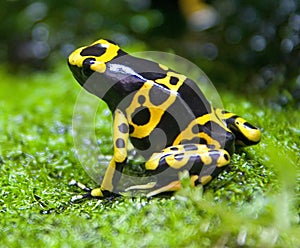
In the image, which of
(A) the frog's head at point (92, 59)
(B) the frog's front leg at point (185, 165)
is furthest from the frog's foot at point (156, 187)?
(A) the frog's head at point (92, 59)

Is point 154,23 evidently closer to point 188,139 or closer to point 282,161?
point 188,139

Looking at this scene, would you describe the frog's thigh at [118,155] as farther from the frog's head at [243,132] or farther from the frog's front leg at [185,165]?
the frog's head at [243,132]

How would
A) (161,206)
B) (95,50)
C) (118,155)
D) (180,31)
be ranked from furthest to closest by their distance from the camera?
(180,31) < (95,50) < (118,155) < (161,206)

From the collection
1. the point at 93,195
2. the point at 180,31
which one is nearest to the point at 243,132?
the point at 93,195

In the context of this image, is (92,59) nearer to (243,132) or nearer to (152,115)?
(152,115)

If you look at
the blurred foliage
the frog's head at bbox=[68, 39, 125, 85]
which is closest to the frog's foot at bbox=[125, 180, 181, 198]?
the frog's head at bbox=[68, 39, 125, 85]

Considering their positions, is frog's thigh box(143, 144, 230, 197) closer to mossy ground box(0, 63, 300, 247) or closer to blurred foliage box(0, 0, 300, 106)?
mossy ground box(0, 63, 300, 247)
